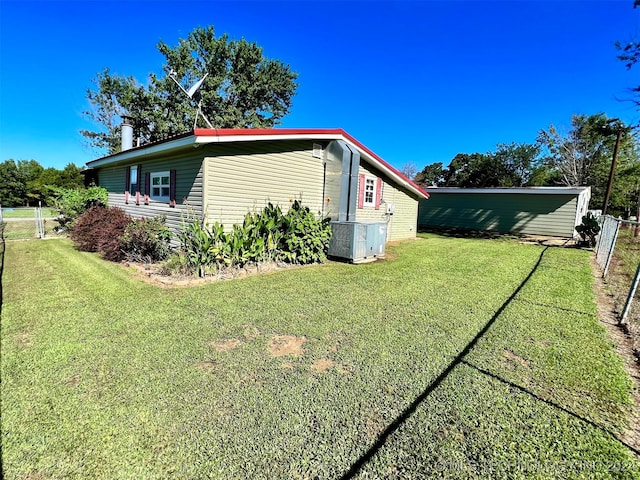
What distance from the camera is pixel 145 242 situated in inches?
283

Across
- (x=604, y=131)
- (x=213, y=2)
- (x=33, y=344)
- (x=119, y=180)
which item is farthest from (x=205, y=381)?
(x=604, y=131)

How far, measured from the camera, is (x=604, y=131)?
17016 mm

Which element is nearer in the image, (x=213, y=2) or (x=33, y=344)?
(x=33, y=344)

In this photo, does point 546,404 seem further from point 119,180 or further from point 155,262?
point 119,180

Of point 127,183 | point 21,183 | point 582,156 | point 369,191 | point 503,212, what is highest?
point 582,156

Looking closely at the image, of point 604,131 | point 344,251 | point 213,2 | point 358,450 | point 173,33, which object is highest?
point 173,33

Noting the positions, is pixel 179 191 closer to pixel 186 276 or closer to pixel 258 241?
pixel 258 241

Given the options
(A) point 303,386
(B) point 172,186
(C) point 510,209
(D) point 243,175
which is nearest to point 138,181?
(B) point 172,186

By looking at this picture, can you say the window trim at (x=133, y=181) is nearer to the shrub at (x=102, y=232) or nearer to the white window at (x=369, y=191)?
the shrub at (x=102, y=232)

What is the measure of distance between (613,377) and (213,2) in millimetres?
17244

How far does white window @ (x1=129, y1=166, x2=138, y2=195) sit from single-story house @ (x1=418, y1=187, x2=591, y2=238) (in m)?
16.5

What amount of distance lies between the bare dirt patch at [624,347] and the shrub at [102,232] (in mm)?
8827

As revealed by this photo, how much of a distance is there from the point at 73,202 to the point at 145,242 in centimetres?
669

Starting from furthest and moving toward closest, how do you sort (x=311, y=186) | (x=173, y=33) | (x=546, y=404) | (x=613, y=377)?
1. (x=173, y=33)
2. (x=311, y=186)
3. (x=613, y=377)
4. (x=546, y=404)
